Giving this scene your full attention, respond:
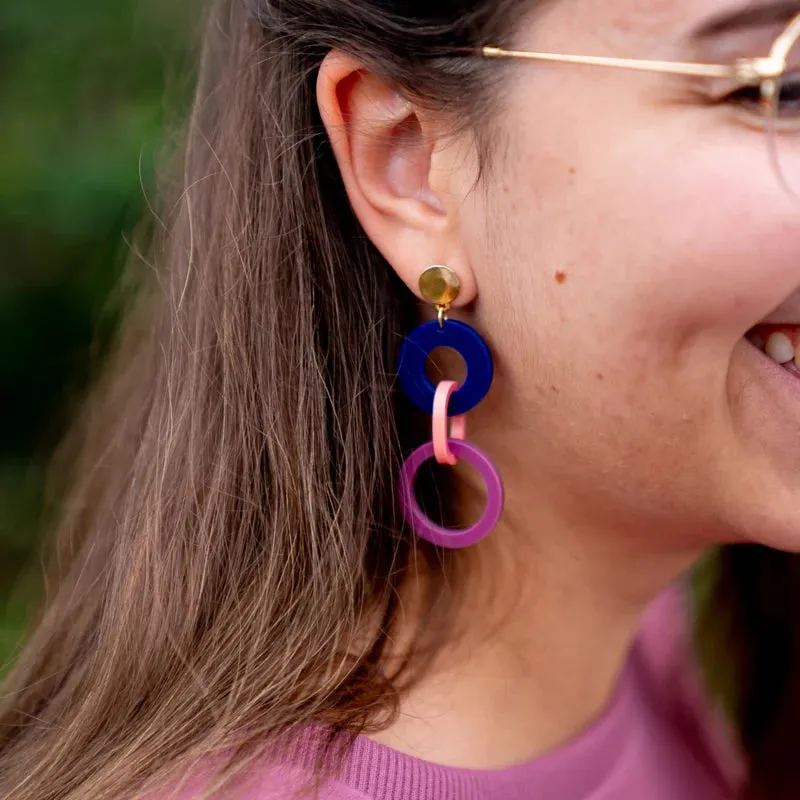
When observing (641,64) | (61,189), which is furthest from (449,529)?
(61,189)

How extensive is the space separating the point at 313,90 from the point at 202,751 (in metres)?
0.74

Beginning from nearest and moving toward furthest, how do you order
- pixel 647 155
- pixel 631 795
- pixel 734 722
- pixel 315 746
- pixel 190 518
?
pixel 647 155 → pixel 315 746 → pixel 190 518 → pixel 631 795 → pixel 734 722

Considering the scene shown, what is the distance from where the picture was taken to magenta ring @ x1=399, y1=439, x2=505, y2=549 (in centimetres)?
107

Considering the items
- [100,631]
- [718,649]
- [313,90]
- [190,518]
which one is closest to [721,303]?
[313,90]

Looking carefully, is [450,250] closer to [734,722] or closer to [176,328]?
[176,328]

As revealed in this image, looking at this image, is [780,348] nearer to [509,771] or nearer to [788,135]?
[788,135]

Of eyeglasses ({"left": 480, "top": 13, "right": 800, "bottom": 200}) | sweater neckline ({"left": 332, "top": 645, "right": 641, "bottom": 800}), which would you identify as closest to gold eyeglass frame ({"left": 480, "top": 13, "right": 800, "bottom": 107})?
eyeglasses ({"left": 480, "top": 13, "right": 800, "bottom": 200})

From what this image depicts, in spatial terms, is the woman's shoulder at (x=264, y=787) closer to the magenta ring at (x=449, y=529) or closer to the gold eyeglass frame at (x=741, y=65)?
the magenta ring at (x=449, y=529)

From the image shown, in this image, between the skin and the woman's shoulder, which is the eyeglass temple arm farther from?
the woman's shoulder

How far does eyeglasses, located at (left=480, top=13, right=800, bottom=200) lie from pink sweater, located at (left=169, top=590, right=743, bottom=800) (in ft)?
2.34

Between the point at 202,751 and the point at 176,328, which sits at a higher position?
the point at 176,328

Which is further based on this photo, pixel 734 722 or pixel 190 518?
pixel 734 722

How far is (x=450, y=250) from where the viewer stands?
1073mm

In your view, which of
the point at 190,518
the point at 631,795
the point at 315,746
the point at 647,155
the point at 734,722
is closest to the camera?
the point at 647,155
